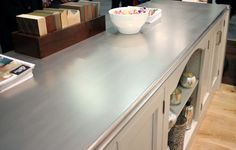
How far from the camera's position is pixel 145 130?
1.07 m

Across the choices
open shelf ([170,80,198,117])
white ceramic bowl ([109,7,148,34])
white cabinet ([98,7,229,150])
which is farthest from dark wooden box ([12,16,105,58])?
open shelf ([170,80,198,117])

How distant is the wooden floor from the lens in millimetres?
1996

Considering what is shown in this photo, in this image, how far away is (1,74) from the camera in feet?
3.43

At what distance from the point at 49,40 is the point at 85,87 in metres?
0.38

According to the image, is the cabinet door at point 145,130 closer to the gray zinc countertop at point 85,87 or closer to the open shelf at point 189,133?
the gray zinc countertop at point 85,87

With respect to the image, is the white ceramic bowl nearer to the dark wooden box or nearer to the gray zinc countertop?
the gray zinc countertop

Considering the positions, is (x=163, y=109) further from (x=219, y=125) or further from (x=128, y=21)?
(x=219, y=125)

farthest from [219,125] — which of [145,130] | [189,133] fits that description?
[145,130]

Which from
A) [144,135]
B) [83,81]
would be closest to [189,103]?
[144,135]

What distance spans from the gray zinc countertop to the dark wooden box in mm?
31

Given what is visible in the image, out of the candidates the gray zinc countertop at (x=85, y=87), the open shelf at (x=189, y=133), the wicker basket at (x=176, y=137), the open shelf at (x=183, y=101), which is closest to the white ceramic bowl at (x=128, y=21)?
the gray zinc countertop at (x=85, y=87)

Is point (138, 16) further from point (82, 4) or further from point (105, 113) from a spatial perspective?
point (105, 113)

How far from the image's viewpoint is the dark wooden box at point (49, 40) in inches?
48.1

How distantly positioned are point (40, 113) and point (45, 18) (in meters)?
0.54
